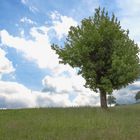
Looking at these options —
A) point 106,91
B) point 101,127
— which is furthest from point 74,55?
point 101,127

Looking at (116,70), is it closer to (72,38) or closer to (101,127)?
(72,38)

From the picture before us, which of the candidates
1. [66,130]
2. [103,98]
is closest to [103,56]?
[103,98]

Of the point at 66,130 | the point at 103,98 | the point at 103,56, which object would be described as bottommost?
the point at 66,130

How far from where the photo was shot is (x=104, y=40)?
51.4 meters

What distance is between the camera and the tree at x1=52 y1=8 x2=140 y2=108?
50000mm

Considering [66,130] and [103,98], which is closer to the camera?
[66,130]

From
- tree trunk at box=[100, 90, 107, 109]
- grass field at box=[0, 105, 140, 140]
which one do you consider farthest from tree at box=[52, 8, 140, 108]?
grass field at box=[0, 105, 140, 140]

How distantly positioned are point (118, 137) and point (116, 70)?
2555 cm

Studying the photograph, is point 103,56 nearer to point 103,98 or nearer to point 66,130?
point 103,98

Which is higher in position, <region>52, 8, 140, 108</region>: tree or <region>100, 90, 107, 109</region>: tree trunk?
<region>52, 8, 140, 108</region>: tree

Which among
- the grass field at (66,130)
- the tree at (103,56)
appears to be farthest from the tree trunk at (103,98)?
the grass field at (66,130)

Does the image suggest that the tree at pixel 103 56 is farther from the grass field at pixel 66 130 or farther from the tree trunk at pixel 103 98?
the grass field at pixel 66 130

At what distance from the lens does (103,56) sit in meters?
51.1

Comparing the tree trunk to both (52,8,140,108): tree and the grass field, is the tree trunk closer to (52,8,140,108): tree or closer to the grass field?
(52,8,140,108): tree
